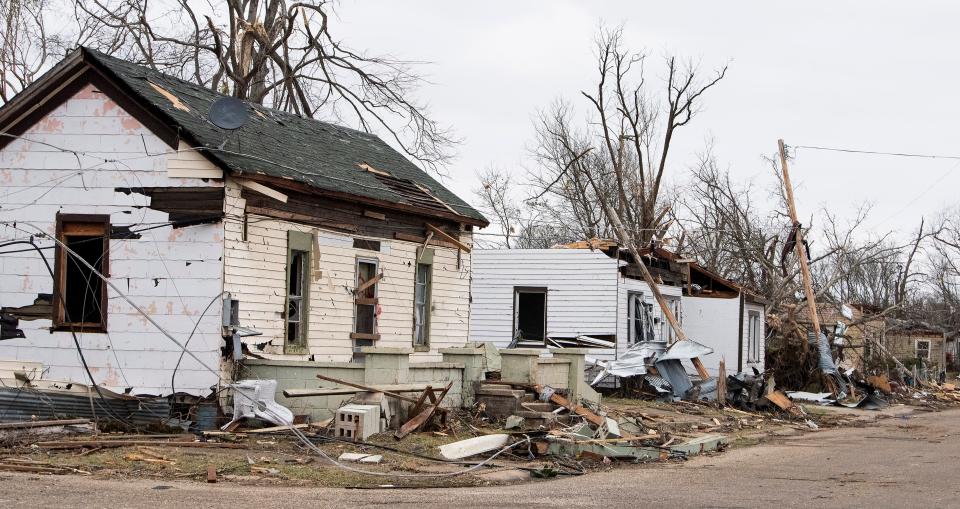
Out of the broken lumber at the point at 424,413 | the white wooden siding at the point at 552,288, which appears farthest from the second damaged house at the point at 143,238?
the white wooden siding at the point at 552,288

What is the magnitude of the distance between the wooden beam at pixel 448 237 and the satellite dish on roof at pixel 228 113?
17.7ft

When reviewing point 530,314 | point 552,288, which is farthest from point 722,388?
point 530,314

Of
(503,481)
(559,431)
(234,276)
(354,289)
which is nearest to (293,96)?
(354,289)

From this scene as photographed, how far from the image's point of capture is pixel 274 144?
62.8ft

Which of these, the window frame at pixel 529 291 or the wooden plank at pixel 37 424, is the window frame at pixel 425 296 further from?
the wooden plank at pixel 37 424

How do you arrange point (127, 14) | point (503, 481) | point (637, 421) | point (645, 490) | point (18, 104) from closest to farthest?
point (645, 490)
point (503, 481)
point (18, 104)
point (637, 421)
point (127, 14)

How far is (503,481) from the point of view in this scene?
41.9 feet

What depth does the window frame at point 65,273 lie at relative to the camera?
16.4m

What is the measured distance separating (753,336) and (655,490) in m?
23.4

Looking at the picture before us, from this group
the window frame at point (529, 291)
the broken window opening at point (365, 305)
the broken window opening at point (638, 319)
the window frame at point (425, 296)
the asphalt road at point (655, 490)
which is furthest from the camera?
the broken window opening at point (638, 319)

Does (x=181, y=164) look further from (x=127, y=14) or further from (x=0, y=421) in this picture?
(x=127, y=14)

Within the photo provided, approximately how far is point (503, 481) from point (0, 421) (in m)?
7.63

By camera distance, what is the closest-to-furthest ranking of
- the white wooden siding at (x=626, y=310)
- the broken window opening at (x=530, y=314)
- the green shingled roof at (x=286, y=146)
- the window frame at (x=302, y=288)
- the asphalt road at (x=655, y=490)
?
the asphalt road at (x=655, y=490) → the green shingled roof at (x=286, y=146) → the window frame at (x=302, y=288) → the white wooden siding at (x=626, y=310) → the broken window opening at (x=530, y=314)

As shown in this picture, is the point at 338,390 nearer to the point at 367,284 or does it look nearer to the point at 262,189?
the point at 262,189
